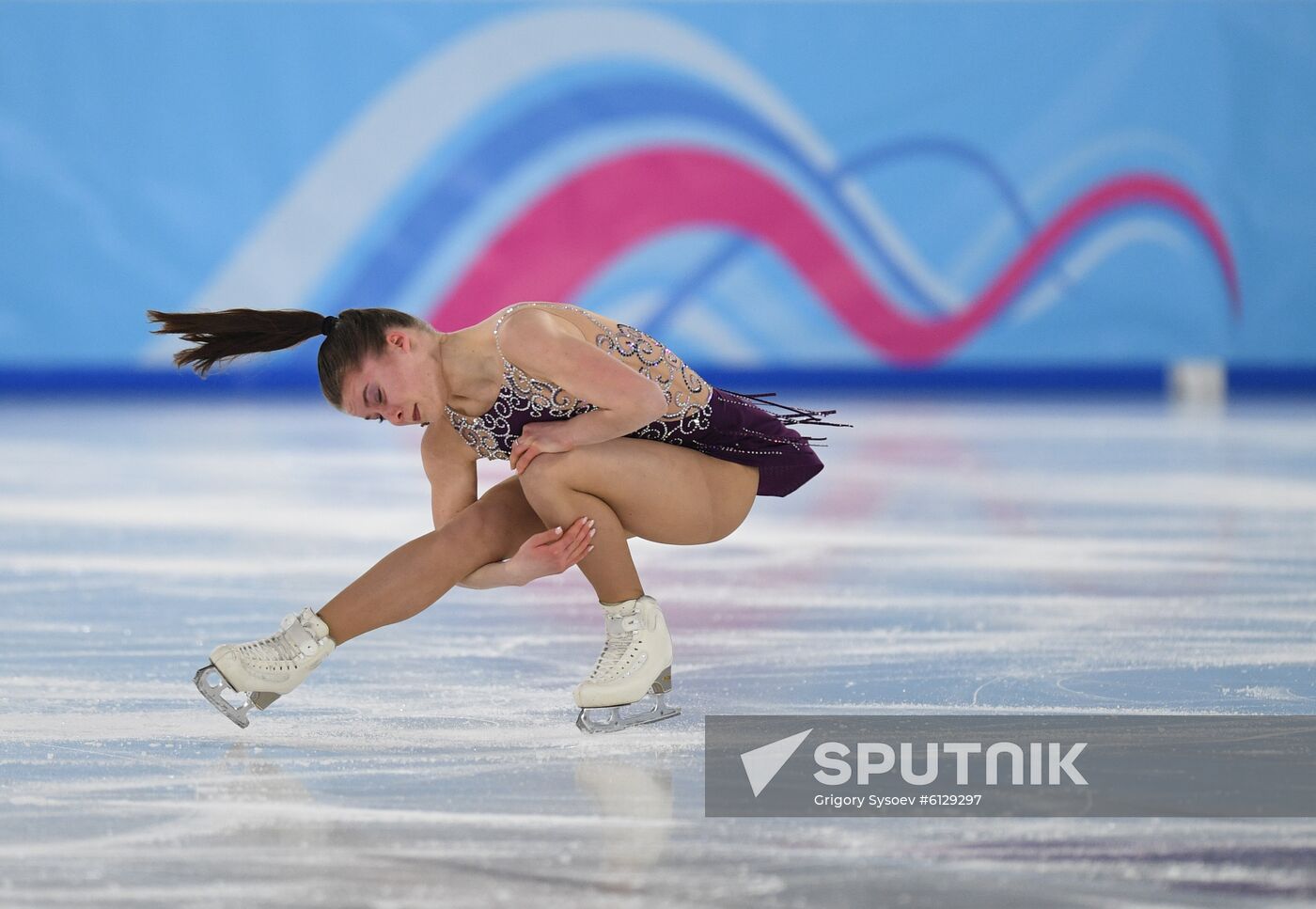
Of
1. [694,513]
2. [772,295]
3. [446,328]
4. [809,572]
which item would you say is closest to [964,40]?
[772,295]

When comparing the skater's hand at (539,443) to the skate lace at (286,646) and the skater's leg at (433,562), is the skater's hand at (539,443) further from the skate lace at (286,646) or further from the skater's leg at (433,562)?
the skate lace at (286,646)

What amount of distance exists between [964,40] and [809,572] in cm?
885

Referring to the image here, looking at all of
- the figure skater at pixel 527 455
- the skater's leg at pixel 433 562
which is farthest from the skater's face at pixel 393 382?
the skater's leg at pixel 433 562

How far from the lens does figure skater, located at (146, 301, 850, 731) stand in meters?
2.10

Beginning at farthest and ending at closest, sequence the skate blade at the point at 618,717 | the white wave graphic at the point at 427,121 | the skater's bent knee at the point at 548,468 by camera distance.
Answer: the white wave graphic at the point at 427,121, the skater's bent knee at the point at 548,468, the skate blade at the point at 618,717

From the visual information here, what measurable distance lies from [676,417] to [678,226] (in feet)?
30.1

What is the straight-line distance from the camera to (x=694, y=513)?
7.64ft

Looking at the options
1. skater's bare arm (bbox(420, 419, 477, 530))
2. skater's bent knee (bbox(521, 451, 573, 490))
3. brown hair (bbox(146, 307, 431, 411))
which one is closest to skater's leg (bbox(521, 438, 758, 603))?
skater's bent knee (bbox(521, 451, 573, 490))

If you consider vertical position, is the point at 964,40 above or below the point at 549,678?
above

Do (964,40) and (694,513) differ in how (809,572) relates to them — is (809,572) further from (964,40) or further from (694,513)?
(964,40)

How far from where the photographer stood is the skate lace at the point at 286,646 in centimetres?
213

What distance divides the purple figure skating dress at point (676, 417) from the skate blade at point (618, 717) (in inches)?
14.2

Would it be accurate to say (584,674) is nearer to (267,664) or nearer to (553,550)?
(553,550)

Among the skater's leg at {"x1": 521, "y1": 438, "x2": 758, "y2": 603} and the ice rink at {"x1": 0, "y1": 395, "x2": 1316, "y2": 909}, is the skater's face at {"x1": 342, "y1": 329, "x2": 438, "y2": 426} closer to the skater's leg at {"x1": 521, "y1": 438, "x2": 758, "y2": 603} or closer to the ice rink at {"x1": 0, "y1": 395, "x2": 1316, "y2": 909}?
the skater's leg at {"x1": 521, "y1": 438, "x2": 758, "y2": 603}
